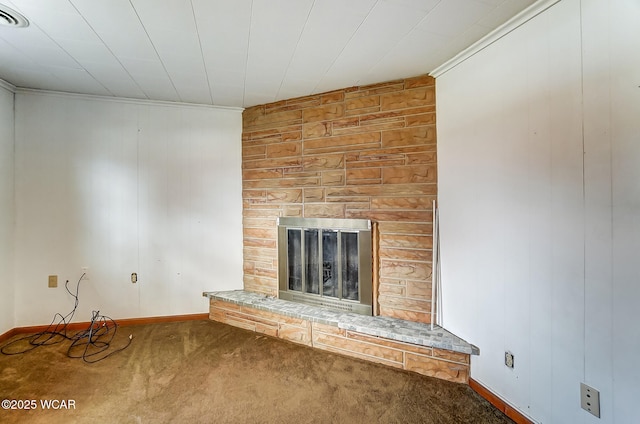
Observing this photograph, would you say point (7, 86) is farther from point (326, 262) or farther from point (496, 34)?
point (496, 34)

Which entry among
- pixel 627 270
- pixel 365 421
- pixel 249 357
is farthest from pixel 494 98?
pixel 249 357

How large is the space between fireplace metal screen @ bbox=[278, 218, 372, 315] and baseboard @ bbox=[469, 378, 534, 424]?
87 cm

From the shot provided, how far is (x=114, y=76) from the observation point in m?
2.31

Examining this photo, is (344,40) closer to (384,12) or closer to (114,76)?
(384,12)

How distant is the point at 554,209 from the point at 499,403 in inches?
47.4

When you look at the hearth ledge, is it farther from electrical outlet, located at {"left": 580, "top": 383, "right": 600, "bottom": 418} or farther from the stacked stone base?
electrical outlet, located at {"left": 580, "top": 383, "right": 600, "bottom": 418}


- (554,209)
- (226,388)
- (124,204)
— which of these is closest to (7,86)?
(124,204)

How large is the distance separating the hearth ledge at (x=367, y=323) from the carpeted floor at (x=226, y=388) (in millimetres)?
259

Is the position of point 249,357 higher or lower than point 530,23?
lower

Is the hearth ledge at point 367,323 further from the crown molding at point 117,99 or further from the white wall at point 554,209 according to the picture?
the crown molding at point 117,99

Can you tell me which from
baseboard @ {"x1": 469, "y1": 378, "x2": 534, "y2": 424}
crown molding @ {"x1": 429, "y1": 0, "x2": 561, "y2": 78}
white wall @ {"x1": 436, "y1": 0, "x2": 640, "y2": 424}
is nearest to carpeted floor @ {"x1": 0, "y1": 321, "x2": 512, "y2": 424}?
baseboard @ {"x1": 469, "y1": 378, "x2": 534, "y2": 424}

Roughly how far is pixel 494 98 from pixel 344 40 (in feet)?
3.31

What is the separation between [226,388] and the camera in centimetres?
187

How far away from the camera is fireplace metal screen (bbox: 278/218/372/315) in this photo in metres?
2.40
